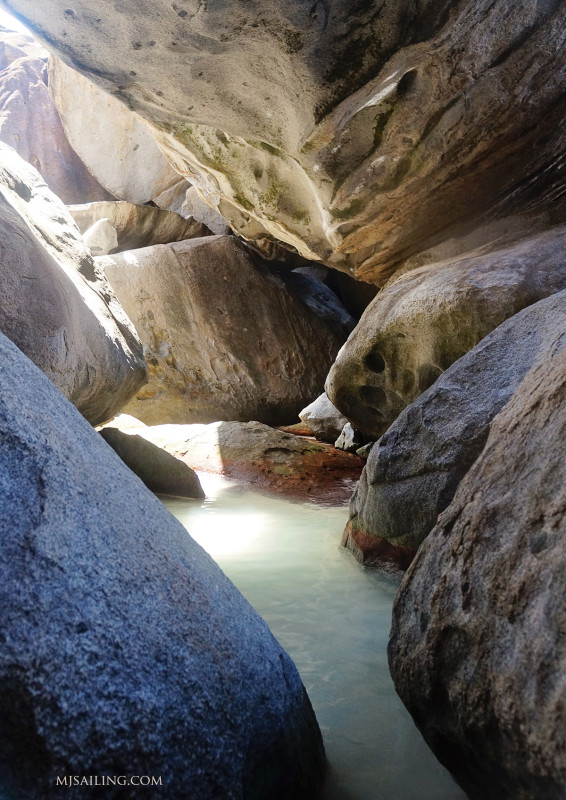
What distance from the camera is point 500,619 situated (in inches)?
48.6

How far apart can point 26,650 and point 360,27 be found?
4.89 m

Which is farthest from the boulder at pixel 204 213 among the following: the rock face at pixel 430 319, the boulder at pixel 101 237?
the rock face at pixel 430 319

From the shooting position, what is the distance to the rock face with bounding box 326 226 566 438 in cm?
436

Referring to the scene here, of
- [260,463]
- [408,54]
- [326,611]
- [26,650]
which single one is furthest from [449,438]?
[260,463]

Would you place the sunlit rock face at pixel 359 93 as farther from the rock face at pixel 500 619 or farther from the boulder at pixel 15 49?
the boulder at pixel 15 49

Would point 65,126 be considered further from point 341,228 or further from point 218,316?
point 341,228

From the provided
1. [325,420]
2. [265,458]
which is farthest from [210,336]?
[265,458]

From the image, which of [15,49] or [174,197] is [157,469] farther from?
[15,49]

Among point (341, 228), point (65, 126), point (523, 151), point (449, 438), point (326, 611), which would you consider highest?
point (65, 126)

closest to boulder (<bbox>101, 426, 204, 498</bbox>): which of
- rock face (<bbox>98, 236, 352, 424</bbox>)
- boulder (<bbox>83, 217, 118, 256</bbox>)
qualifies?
rock face (<bbox>98, 236, 352, 424</bbox>)

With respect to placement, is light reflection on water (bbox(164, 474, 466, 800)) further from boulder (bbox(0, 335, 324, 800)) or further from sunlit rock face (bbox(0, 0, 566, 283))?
sunlit rock face (bbox(0, 0, 566, 283))

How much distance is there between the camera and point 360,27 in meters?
4.43

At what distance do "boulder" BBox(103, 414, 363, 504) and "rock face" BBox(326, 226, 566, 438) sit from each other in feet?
2.47

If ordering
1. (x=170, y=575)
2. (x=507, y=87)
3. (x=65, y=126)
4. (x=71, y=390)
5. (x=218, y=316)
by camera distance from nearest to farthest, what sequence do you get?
(x=170, y=575)
(x=71, y=390)
(x=507, y=87)
(x=218, y=316)
(x=65, y=126)
